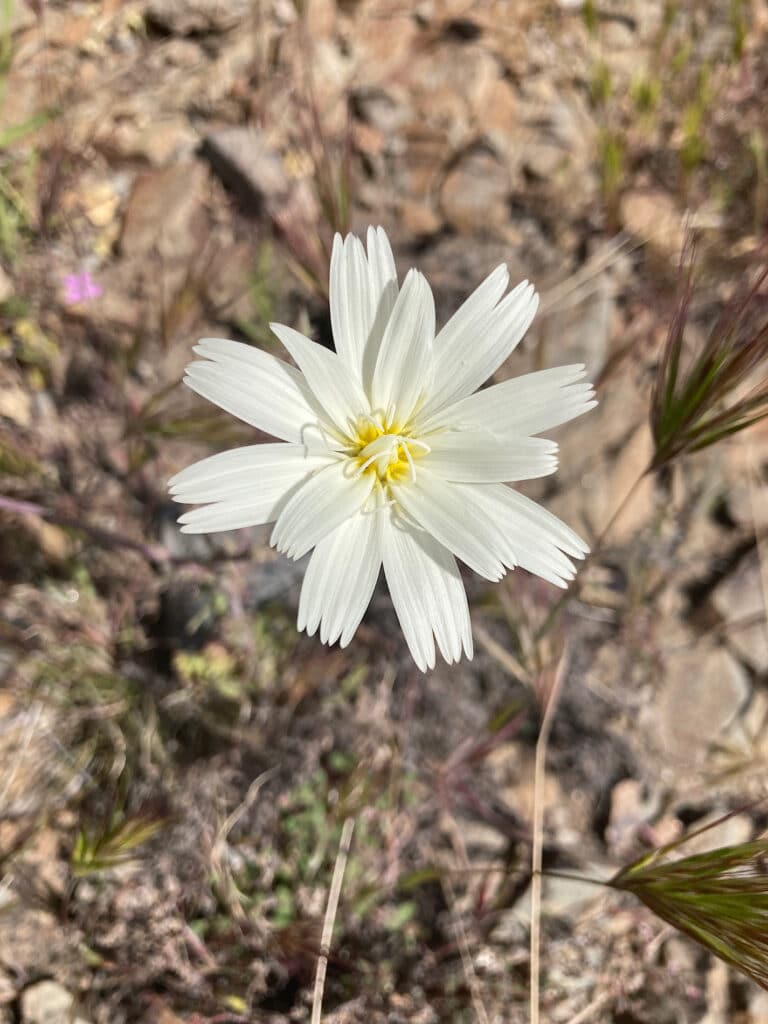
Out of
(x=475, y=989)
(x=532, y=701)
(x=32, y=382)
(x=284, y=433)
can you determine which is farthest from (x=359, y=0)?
(x=475, y=989)

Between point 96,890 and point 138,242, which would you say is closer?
point 96,890

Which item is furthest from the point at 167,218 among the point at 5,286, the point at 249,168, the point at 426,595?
the point at 426,595

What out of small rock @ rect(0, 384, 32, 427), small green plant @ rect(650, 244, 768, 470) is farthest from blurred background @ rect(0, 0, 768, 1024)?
small green plant @ rect(650, 244, 768, 470)

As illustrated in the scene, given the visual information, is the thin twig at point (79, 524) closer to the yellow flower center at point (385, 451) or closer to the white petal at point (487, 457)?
the yellow flower center at point (385, 451)

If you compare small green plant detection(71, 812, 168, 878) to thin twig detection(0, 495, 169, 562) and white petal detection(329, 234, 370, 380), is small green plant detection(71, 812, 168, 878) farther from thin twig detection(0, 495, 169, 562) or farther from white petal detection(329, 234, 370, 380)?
white petal detection(329, 234, 370, 380)

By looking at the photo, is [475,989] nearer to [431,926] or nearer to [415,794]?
[431,926]

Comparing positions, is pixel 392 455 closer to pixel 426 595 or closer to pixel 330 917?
pixel 426 595
